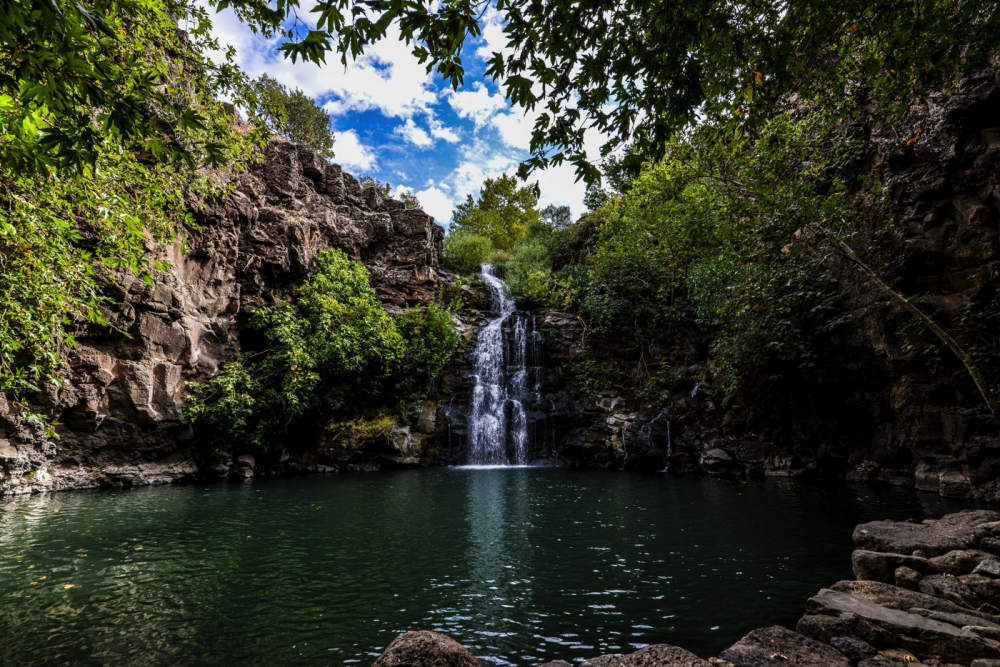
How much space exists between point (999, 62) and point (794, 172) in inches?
196

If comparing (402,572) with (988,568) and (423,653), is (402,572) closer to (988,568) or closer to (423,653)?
(423,653)

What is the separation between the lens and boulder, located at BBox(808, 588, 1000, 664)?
3736 millimetres

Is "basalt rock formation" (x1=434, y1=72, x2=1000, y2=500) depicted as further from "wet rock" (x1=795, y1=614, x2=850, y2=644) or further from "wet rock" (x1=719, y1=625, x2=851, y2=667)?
"wet rock" (x1=719, y1=625, x2=851, y2=667)

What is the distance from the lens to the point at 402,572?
6.99 meters

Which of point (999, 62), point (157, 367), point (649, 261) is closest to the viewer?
point (999, 62)

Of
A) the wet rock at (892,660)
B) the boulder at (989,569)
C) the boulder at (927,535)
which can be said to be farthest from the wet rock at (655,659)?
the boulder at (927,535)

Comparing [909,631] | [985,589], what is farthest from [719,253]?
[909,631]

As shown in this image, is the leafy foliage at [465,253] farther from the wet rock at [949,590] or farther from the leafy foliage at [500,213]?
the wet rock at [949,590]

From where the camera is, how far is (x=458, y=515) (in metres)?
10.9

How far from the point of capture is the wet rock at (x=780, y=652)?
3.78 metres

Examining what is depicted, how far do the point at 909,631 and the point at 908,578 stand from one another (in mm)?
2023

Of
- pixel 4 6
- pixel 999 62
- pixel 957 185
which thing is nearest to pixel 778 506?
pixel 957 185

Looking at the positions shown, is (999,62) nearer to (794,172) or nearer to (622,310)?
(794,172)

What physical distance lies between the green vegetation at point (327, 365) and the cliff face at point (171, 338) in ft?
3.15
